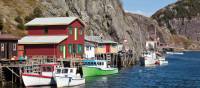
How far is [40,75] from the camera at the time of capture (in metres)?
79.2

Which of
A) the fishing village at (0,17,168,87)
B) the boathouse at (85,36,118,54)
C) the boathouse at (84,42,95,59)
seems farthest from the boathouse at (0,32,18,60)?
the boathouse at (85,36,118,54)

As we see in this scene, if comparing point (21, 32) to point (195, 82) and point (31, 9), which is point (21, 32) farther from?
point (195, 82)

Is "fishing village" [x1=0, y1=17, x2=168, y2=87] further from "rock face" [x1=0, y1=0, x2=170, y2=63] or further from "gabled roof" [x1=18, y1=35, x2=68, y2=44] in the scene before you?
"rock face" [x1=0, y1=0, x2=170, y2=63]

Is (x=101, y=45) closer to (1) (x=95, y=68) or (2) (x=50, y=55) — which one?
(1) (x=95, y=68)

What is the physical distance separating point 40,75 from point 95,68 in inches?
987

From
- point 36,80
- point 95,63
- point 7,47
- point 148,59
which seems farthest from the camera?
point 148,59

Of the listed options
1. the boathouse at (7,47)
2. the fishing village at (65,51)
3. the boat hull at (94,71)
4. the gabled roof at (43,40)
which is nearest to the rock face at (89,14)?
the fishing village at (65,51)

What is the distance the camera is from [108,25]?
158625 millimetres

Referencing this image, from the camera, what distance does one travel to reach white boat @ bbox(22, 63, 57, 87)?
78.7 metres

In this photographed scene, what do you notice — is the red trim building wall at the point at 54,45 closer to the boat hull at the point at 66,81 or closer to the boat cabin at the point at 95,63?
the boat cabin at the point at 95,63

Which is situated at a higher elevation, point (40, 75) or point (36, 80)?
point (40, 75)

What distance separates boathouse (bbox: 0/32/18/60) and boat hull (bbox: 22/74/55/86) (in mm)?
9748

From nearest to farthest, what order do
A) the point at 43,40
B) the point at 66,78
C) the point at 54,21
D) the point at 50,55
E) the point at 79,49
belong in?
1. the point at 66,78
2. the point at 50,55
3. the point at 43,40
4. the point at 54,21
5. the point at 79,49

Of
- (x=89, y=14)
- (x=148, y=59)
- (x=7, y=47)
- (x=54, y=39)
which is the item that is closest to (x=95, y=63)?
(x=54, y=39)
